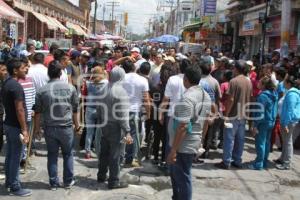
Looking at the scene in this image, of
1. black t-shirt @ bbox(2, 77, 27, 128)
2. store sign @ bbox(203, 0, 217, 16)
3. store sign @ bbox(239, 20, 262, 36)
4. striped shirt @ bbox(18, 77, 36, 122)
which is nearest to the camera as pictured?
black t-shirt @ bbox(2, 77, 27, 128)

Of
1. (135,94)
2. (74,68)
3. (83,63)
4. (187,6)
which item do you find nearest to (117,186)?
(135,94)

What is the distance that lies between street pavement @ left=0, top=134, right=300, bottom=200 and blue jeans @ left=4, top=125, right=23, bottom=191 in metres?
0.19

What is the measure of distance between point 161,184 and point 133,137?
1024mm

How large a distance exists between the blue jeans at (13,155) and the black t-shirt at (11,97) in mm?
96

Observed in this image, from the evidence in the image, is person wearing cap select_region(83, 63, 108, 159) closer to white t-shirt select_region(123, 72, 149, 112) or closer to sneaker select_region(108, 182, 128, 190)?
white t-shirt select_region(123, 72, 149, 112)

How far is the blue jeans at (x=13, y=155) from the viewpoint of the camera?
590 centimetres

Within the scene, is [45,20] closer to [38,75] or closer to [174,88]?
[38,75]

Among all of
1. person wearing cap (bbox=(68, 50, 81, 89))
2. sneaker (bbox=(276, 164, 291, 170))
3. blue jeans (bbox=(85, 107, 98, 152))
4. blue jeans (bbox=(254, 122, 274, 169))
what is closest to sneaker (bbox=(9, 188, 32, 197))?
blue jeans (bbox=(85, 107, 98, 152))

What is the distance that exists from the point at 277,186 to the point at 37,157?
13.4ft

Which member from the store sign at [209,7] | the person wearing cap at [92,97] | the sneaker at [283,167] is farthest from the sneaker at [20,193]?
the store sign at [209,7]

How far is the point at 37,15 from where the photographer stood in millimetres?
31938

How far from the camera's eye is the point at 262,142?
7949 mm

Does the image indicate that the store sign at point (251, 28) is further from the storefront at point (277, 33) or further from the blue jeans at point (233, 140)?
the blue jeans at point (233, 140)

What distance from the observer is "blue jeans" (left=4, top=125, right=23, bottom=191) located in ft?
19.4
